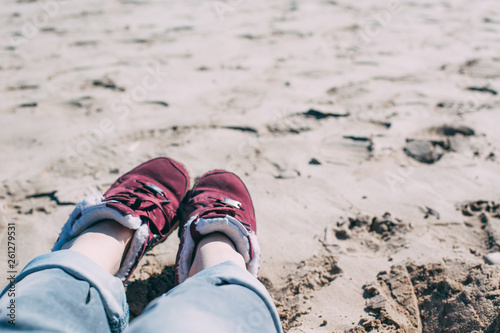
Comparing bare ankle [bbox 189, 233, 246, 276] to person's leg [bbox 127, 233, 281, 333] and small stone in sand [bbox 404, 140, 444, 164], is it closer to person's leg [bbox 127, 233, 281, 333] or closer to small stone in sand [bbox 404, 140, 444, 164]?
person's leg [bbox 127, 233, 281, 333]

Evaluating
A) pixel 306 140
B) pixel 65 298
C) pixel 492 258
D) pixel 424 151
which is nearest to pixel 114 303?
pixel 65 298

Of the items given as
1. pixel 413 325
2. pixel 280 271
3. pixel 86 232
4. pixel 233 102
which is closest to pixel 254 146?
pixel 233 102

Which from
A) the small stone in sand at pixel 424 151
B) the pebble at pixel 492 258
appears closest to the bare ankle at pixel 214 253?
the pebble at pixel 492 258

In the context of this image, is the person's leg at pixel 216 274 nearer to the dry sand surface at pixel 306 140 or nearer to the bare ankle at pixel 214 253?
the bare ankle at pixel 214 253

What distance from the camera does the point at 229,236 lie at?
1.43 metres

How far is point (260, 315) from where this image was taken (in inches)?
40.7

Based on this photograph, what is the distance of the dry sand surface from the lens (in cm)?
141

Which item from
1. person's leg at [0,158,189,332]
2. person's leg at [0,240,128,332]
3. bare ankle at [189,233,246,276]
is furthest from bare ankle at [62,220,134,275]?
bare ankle at [189,233,246,276]

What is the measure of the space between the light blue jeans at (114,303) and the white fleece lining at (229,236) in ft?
0.64

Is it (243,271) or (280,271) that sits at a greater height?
(243,271)

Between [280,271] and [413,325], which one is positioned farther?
[280,271]

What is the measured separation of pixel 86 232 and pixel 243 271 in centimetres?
57

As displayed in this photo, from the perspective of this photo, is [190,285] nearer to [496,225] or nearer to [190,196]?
[190,196]

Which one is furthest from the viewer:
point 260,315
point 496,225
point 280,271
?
point 496,225
